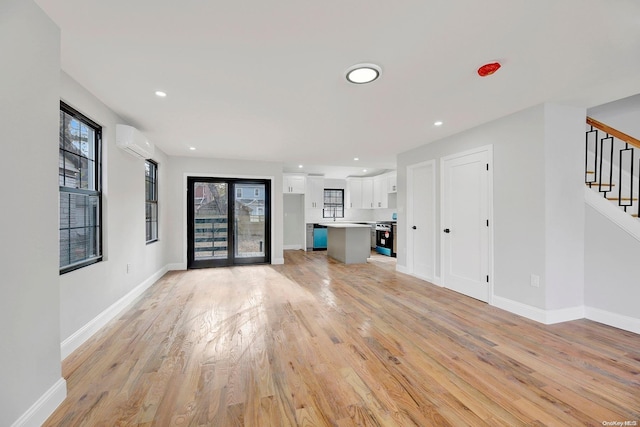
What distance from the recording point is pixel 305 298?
3680 millimetres

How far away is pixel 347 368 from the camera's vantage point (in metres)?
2.00

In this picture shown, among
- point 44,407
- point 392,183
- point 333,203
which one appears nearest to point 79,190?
point 44,407

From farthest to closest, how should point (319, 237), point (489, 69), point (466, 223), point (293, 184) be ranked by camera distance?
1. point (319, 237)
2. point (293, 184)
3. point (466, 223)
4. point (489, 69)

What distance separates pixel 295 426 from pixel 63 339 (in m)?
2.12

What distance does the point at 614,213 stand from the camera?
279 cm

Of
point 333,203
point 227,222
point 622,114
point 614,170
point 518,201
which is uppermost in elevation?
point 622,114

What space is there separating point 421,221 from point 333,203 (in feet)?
14.0

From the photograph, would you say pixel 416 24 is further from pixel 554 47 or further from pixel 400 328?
pixel 400 328

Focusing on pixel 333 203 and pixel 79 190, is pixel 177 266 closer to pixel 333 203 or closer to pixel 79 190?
pixel 79 190

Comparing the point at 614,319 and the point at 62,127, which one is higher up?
the point at 62,127

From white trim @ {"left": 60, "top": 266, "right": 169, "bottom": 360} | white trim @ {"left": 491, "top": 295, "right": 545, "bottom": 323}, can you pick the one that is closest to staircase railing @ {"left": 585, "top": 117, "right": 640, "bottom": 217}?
white trim @ {"left": 491, "top": 295, "right": 545, "bottom": 323}

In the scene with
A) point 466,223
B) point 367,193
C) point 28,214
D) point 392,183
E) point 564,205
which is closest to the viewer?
point 28,214

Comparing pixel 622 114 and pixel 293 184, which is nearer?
pixel 622 114

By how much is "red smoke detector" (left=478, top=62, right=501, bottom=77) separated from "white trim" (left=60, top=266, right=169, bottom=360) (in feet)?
13.4
